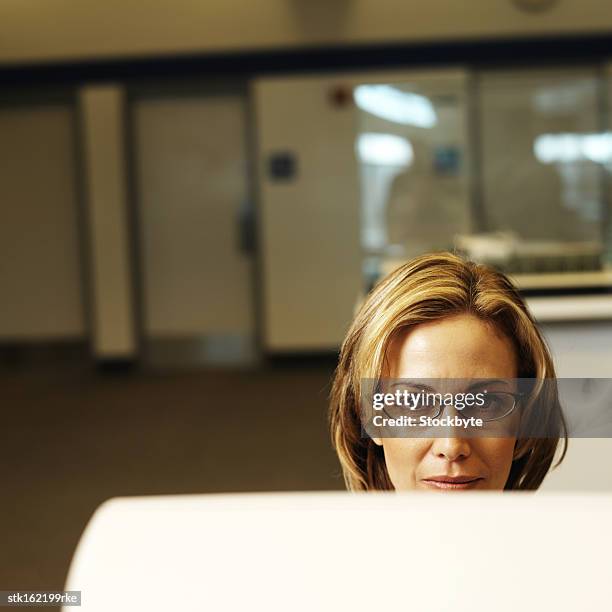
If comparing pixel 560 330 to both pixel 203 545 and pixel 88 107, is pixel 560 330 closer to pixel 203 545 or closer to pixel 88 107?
pixel 203 545

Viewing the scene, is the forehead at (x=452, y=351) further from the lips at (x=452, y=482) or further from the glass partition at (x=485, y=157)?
the glass partition at (x=485, y=157)

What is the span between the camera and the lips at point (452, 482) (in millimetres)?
643

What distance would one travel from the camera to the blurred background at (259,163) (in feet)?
22.8

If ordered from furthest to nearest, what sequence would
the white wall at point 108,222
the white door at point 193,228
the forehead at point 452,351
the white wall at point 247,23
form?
1. the white door at point 193,228
2. the white wall at point 108,222
3. the white wall at point 247,23
4. the forehead at point 452,351

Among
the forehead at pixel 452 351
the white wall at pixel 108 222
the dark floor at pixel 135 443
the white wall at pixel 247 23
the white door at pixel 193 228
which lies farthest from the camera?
the white door at pixel 193 228

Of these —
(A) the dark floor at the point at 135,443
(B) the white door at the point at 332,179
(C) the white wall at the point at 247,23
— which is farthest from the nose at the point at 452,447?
(C) the white wall at the point at 247,23

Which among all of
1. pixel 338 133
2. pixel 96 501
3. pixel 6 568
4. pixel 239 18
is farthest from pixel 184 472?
pixel 239 18

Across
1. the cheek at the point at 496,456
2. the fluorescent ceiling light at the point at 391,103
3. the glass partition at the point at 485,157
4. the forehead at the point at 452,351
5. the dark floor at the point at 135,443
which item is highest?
the fluorescent ceiling light at the point at 391,103

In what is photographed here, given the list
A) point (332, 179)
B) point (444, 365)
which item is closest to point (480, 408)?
point (444, 365)

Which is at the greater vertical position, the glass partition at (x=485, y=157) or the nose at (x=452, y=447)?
the glass partition at (x=485, y=157)

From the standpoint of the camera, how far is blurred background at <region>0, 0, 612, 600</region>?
695 centimetres

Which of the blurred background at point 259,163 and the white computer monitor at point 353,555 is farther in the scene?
the blurred background at point 259,163

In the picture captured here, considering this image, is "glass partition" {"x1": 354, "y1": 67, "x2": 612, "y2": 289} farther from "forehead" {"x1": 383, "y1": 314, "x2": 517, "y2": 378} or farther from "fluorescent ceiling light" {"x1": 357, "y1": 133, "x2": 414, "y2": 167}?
"forehead" {"x1": 383, "y1": 314, "x2": 517, "y2": 378}

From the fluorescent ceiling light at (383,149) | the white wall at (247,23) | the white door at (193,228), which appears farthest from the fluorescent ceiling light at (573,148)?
the white door at (193,228)
